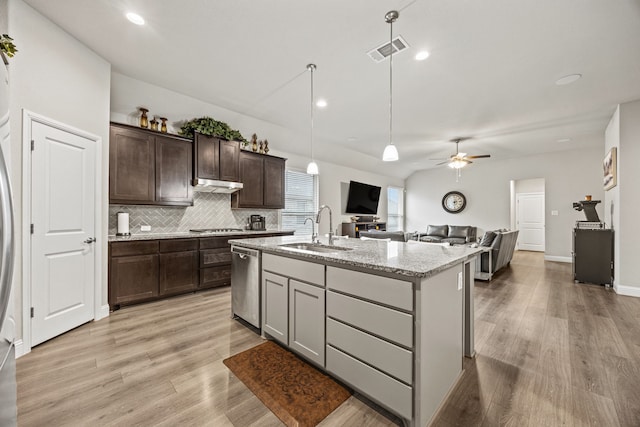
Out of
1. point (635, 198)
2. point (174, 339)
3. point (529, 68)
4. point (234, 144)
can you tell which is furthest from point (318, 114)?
point (635, 198)

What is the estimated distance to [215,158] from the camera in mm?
4250

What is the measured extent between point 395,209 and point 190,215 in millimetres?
7462

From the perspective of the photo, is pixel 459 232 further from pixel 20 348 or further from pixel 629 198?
pixel 20 348

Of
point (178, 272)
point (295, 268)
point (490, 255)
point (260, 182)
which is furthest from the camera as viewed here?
point (260, 182)

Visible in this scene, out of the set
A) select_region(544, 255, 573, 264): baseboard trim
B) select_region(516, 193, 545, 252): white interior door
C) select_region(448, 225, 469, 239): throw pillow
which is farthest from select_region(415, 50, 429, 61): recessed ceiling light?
select_region(516, 193, 545, 252): white interior door

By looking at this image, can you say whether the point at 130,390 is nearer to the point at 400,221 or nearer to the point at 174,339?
the point at 174,339

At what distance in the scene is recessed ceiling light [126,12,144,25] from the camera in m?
2.32

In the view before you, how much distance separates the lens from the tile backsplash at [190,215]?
380cm

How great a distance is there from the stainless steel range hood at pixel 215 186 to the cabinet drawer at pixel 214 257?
1019 mm

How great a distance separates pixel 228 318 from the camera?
3.07 m

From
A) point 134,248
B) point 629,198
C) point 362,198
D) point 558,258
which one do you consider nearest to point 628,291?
point 629,198

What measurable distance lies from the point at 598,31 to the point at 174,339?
4902mm

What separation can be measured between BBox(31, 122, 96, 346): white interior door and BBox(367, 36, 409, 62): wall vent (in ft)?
10.5

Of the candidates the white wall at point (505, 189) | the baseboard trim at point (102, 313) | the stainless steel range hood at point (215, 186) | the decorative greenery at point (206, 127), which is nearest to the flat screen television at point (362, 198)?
the white wall at point (505, 189)
